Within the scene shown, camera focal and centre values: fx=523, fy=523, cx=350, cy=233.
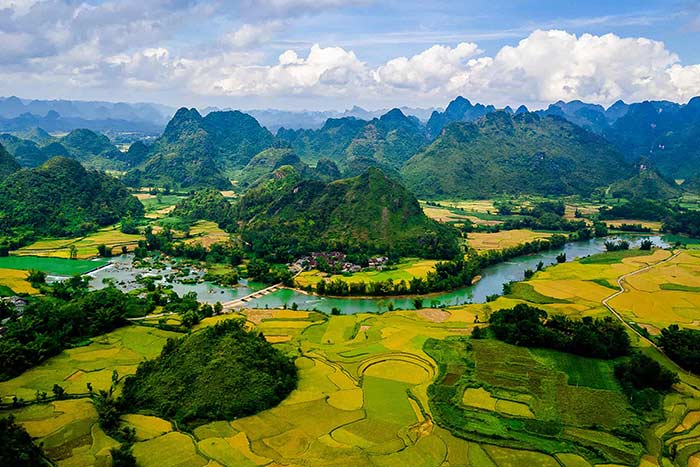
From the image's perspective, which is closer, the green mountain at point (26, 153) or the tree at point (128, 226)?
the tree at point (128, 226)

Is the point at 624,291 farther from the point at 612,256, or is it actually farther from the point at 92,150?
the point at 92,150

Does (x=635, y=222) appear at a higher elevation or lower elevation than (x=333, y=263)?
lower

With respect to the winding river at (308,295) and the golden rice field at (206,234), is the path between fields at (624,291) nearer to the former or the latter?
the winding river at (308,295)

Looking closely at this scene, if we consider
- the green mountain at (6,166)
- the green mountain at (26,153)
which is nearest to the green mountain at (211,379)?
the green mountain at (6,166)

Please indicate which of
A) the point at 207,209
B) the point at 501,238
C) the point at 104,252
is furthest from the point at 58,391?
the point at 207,209

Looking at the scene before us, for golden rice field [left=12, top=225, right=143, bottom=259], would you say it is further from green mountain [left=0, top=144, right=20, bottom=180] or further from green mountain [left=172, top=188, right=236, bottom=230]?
green mountain [left=0, top=144, right=20, bottom=180]

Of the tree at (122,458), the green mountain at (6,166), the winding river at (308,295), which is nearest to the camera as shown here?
the tree at (122,458)

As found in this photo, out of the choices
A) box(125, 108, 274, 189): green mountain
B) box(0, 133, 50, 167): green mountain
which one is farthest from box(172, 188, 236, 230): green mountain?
box(0, 133, 50, 167): green mountain
